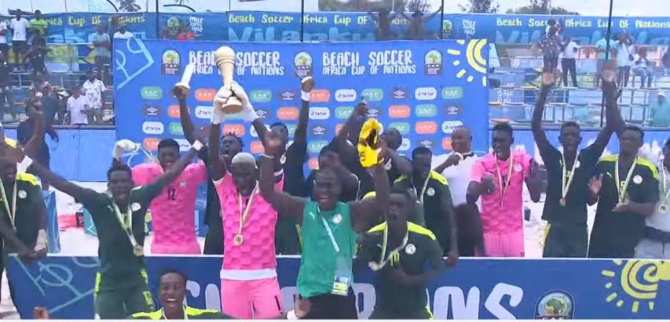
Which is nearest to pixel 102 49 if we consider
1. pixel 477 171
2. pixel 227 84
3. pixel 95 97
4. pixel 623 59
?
pixel 95 97

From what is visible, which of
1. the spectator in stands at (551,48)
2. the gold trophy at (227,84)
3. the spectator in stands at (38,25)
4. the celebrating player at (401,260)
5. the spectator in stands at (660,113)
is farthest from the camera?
the spectator in stands at (38,25)

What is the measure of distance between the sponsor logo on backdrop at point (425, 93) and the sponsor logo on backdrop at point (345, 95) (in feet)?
2.69

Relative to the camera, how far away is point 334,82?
10.3 m

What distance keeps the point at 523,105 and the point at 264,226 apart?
11.6m

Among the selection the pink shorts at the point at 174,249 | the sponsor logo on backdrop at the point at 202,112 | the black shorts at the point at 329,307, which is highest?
the sponsor logo on backdrop at the point at 202,112

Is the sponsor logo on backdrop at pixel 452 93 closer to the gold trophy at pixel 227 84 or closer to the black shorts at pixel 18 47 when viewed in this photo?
the gold trophy at pixel 227 84

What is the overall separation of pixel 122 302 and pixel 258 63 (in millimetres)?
5361

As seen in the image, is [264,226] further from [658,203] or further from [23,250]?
[658,203]

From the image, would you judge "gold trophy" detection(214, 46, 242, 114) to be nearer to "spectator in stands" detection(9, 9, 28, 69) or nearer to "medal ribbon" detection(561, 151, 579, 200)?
"medal ribbon" detection(561, 151, 579, 200)

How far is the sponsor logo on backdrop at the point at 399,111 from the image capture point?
1052 cm

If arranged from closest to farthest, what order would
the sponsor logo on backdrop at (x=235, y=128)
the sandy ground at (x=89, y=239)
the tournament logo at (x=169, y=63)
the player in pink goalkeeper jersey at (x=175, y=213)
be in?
the player in pink goalkeeper jersey at (x=175, y=213)
the sandy ground at (x=89, y=239)
the tournament logo at (x=169, y=63)
the sponsor logo on backdrop at (x=235, y=128)

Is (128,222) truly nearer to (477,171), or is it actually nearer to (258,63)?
(477,171)

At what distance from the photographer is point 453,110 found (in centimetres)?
1044

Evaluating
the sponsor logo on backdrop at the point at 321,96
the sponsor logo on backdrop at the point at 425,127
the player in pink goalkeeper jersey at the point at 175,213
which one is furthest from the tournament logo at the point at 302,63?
the player in pink goalkeeper jersey at the point at 175,213
